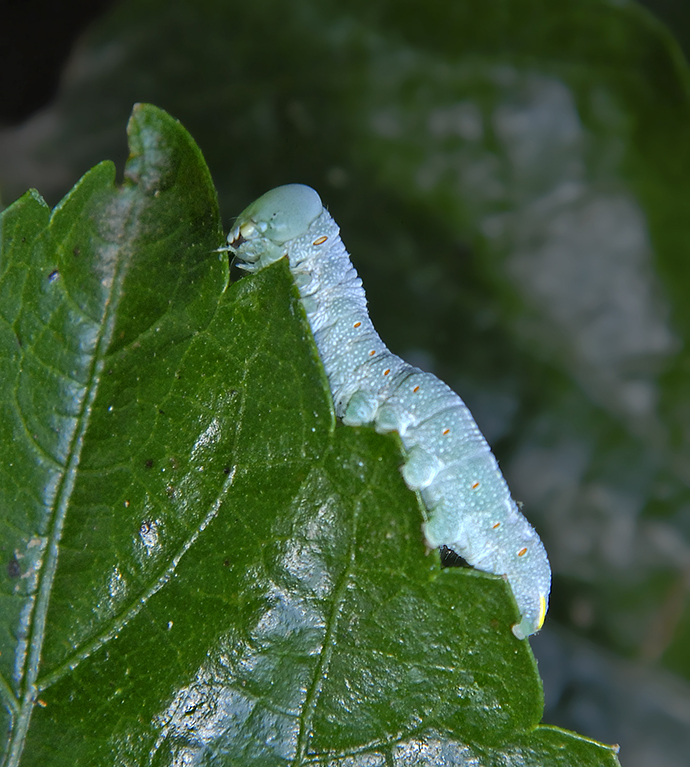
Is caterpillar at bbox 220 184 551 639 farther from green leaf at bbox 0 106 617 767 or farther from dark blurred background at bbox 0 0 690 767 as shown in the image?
dark blurred background at bbox 0 0 690 767

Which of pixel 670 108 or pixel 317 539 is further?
pixel 670 108

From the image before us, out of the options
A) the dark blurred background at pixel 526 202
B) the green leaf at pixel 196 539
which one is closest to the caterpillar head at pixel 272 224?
the green leaf at pixel 196 539

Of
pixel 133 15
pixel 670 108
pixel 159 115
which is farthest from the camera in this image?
pixel 670 108

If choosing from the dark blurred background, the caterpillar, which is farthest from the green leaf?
the dark blurred background

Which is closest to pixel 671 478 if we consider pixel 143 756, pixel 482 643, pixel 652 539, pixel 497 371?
pixel 652 539

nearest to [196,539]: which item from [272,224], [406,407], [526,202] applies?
[406,407]

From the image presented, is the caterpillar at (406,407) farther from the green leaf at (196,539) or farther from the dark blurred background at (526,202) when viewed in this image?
the dark blurred background at (526,202)

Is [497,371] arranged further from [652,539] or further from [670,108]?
[670,108]
